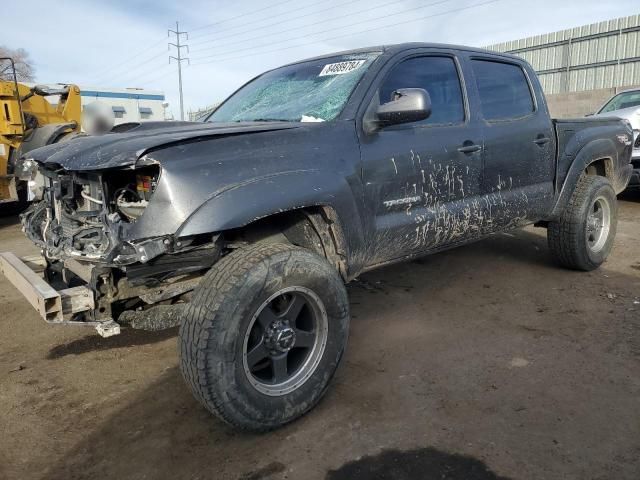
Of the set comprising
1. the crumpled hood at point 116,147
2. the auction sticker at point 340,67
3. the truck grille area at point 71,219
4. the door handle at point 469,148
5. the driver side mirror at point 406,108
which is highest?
the auction sticker at point 340,67

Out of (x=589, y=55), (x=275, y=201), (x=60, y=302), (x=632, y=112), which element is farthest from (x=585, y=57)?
(x=60, y=302)

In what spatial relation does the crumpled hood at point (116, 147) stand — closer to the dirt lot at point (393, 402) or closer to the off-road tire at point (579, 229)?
the dirt lot at point (393, 402)

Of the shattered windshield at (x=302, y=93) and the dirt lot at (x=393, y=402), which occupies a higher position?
the shattered windshield at (x=302, y=93)

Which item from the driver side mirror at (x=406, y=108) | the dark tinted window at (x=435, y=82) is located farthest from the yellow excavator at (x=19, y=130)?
the driver side mirror at (x=406, y=108)

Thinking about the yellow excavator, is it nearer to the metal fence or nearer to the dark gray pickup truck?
the dark gray pickup truck

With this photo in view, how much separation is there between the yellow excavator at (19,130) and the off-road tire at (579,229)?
7.48 meters

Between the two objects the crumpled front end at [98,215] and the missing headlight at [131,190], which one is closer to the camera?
the crumpled front end at [98,215]

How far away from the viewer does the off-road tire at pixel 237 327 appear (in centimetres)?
224

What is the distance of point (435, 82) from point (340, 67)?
0.70 metres

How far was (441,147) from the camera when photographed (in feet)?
11.0

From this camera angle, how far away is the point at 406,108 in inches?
111

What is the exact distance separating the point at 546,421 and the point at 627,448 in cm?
35

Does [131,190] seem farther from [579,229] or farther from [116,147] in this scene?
[579,229]

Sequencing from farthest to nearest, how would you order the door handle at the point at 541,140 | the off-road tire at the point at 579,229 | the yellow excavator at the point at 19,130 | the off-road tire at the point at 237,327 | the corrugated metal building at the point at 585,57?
the corrugated metal building at the point at 585,57 → the yellow excavator at the point at 19,130 → the off-road tire at the point at 579,229 → the door handle at the point at 541,140 → the off-road tire at the point at 237,327
